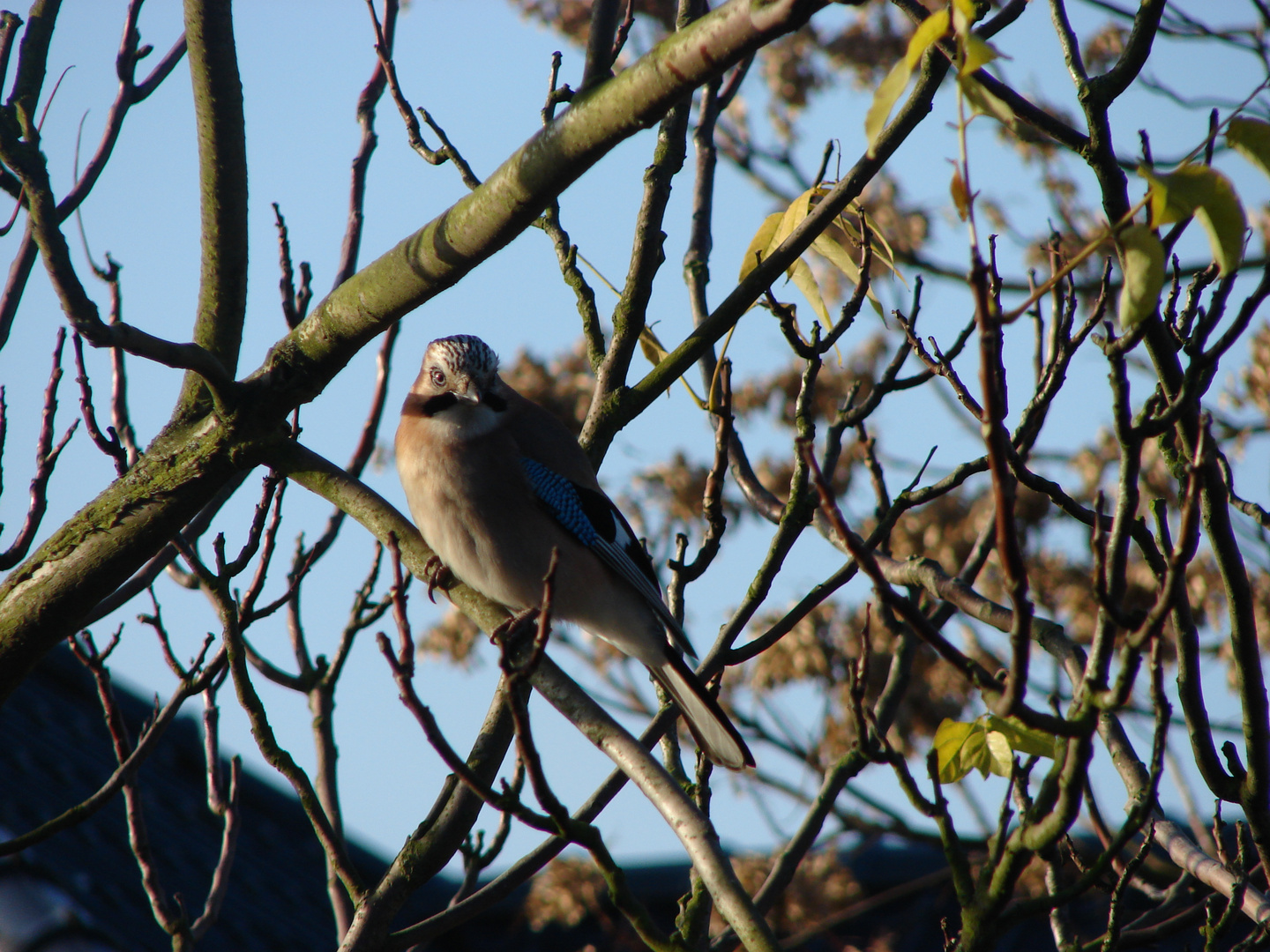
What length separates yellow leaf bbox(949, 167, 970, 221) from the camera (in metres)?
1.18

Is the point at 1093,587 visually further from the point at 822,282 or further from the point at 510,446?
Result: the point at 822,282

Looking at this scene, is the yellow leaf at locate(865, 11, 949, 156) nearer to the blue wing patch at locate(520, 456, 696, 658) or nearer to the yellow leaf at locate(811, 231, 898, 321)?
the yellow leaf at locate(811, 231, 898, 321)

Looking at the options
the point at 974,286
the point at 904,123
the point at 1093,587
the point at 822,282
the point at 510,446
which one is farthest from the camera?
the point at 822,282

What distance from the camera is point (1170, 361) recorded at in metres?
2.00

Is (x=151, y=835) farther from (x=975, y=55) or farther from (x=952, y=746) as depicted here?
(x=975, y=55)

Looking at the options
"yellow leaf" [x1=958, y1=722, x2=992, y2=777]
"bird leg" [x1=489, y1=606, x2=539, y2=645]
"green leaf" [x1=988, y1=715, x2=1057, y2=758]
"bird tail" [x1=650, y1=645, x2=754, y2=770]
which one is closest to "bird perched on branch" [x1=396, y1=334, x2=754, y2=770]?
"bird tail" [x1=650, y1=645, x2=754, y2=770]

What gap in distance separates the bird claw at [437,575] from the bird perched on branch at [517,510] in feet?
0.16

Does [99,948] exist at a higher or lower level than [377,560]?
lower

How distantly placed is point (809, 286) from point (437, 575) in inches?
58.4

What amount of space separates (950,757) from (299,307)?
2539 mm

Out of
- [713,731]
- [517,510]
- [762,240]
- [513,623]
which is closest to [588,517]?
[517,510]

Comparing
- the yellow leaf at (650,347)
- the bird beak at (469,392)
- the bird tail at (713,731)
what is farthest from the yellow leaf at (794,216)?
the bird beak at (469,392)

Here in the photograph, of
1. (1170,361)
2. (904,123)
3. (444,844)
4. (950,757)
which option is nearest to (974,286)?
(950,757)

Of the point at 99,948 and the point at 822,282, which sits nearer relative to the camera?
the point at 99,948
